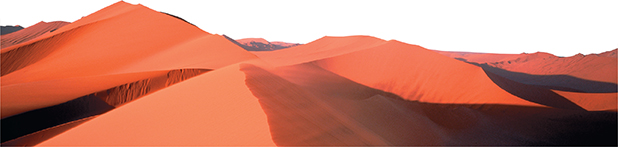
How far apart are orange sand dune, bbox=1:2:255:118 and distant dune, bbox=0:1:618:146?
0.27ft

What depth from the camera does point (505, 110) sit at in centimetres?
1245

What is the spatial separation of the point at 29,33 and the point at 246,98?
4621 centimetres

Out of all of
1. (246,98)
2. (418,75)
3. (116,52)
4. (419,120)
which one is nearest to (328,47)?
(418,75)

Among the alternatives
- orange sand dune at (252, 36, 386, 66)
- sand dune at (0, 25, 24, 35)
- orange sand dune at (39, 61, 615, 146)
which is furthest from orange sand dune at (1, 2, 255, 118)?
sand dune at (0, 25, 24, 35)

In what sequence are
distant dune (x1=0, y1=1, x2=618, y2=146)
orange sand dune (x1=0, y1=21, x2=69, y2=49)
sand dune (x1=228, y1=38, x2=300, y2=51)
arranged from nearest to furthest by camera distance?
distant dune (x1=0, y1=1, x2=618, y2=146) → orange sand dune (x1=0, y1=21, x2=69, y2=49) → sand dune (x1=228, y1=38, x2=300, y2=51)

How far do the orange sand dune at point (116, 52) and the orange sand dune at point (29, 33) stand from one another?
17.5 meters

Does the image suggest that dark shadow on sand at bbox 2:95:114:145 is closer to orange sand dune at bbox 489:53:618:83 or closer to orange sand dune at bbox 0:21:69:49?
orange sand dune at bbox 0:21:69:49

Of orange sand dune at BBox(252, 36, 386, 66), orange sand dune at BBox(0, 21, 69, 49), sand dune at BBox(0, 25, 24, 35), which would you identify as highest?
sand dune at BBox(0, 25, 24, 35)

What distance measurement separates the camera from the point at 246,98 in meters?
6.10

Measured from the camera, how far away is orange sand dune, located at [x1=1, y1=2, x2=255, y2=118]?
1504 cm

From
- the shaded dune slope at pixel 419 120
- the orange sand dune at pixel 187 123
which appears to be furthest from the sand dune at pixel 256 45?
the orange sand dune at pixel 187 123

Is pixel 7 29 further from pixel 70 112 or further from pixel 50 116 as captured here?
pixel 50 116

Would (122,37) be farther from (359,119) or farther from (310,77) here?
(359,119)

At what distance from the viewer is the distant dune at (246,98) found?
213 inches
